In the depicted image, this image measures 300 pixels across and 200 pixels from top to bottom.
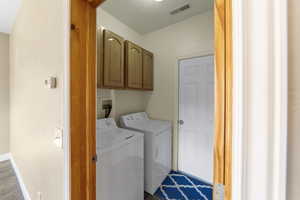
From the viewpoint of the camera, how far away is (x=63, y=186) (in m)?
0.93

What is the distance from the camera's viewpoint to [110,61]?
183 centimetres

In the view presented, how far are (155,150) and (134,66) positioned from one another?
134 centimetres

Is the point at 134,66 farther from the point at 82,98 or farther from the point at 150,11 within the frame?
the point at 82,98

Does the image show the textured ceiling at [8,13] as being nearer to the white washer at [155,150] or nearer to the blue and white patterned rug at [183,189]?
the white washer at [155,150]

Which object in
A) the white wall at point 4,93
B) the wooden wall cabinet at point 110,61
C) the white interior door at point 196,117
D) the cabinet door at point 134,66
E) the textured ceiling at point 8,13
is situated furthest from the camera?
the white wall at point 4,93

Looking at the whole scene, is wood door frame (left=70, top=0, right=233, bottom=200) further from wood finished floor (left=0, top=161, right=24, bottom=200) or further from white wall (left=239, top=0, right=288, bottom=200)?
wood finished floor (left=0, top=161, right=24, bottom=200)

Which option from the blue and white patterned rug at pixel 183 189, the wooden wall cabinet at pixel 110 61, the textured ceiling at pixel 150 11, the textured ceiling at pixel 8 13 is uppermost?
the textured ceiling at pixel 8 13

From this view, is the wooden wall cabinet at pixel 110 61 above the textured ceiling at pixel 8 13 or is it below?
below

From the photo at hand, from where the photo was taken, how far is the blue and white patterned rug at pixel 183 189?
197cm

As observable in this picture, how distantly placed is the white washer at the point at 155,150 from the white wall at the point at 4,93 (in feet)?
9.09

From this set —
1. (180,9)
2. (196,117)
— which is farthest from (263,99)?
(180,9)

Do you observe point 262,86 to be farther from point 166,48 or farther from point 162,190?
point 166,48

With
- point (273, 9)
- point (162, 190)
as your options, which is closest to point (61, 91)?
point (273, 9)

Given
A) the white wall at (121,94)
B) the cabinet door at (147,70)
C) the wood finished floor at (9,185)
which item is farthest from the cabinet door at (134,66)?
the wood finished floor at (9,185)
